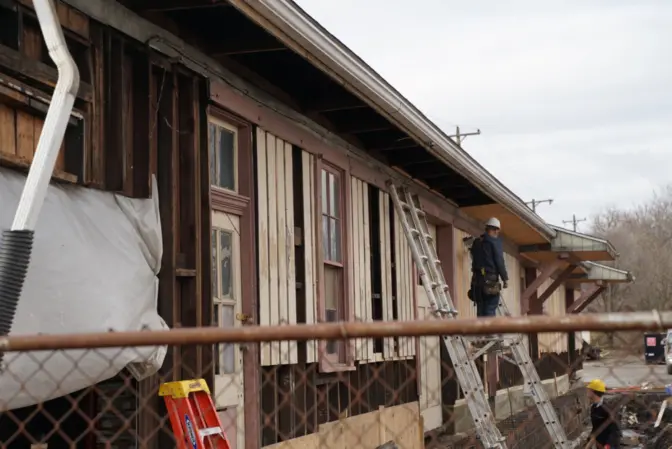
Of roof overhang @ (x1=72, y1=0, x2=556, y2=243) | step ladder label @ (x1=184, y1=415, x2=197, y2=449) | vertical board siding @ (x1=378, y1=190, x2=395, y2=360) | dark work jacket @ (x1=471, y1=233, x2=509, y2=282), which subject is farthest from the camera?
dark work jacket @ (x1=471, y1=233, x2=509, y2=282)

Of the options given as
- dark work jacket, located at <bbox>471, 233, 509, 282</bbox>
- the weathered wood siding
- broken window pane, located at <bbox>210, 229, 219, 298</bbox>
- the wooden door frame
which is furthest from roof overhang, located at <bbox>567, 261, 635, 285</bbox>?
broken window pane, located at <bbox>210, 229, 219, 298</bbox>

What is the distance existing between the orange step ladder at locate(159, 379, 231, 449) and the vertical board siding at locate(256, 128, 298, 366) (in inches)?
74.2

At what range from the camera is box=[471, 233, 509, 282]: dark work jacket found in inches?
531

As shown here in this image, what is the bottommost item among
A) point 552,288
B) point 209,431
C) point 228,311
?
point 209,431

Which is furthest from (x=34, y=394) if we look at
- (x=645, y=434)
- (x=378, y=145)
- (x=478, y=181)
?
(x=645, y=434)

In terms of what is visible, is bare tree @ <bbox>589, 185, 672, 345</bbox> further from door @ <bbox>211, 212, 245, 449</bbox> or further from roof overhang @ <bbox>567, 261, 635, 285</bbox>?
door @ <bbox>211, 212, 245, 449</bbox>

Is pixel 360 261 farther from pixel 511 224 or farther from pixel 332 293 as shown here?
pixel 511 224

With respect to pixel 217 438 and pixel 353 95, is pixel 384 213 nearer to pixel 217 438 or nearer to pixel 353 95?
pixel 353 95

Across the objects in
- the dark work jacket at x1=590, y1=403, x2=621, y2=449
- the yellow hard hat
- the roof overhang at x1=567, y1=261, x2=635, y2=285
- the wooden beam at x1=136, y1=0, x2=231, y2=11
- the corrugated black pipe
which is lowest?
the dark work jacket at x1=590, y1=403, x2=621, y2=449

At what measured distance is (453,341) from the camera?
11.9m

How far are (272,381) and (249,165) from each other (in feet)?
6.55

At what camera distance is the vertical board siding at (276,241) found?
8.72 meters

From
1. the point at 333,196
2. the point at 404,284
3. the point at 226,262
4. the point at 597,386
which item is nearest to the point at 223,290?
the point at 226,262

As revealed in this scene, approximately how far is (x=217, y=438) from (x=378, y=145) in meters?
5.96
